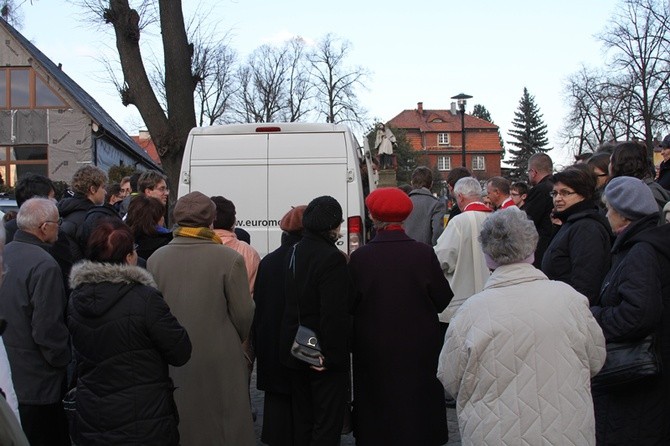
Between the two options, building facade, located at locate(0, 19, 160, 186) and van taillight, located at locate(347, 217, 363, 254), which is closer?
van taillight, located at locate(347, 217, 363, 254)

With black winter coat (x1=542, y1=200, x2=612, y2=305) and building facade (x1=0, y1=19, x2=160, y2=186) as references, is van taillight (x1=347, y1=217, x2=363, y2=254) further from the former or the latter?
building facade (x1=0, y1=19, x2=160, y2=186)

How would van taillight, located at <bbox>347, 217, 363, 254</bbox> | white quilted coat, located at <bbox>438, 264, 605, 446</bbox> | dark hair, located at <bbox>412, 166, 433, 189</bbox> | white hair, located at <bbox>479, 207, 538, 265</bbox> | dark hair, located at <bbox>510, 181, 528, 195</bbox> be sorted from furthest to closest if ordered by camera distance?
1. dark hair, located at <bbox>510, 181, 528, 195</bbox>
2. dark hair, located at <bbox>412, 166, 433, 189</bbox>
3. van taillight, located at <bbox>347, 217, 363, 254</bbox>
4. white hair, located at <bbox>479, 207, 538, 265</bbox>
5. white quilted coat, located at <bbox>438, 264, 605, 446</bbox>

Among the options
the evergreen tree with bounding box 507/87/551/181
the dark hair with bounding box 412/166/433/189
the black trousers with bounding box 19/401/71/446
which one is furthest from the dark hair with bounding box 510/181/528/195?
the evergreen tree with bounding box 507/87/551/181

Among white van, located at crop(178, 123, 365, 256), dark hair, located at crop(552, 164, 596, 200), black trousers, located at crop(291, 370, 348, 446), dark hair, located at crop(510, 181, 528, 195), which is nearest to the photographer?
black trousers, located at crop(291, 370, 348, 446)

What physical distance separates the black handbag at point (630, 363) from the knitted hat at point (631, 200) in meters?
0.73

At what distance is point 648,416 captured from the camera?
3.99 meters

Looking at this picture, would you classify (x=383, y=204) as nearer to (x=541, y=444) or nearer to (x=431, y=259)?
(x=431, y=259)

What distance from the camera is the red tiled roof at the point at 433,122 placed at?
9950 cm

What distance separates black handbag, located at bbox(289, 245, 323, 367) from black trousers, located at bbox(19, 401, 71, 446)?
166 cm

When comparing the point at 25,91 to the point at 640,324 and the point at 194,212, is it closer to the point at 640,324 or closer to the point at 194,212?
the point at 194,212

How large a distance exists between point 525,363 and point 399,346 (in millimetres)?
1550

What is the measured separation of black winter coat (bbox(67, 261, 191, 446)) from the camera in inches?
151

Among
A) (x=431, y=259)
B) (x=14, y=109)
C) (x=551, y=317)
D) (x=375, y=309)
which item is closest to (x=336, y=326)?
(x=375, y=309)

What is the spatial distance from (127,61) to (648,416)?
35.9 feet
